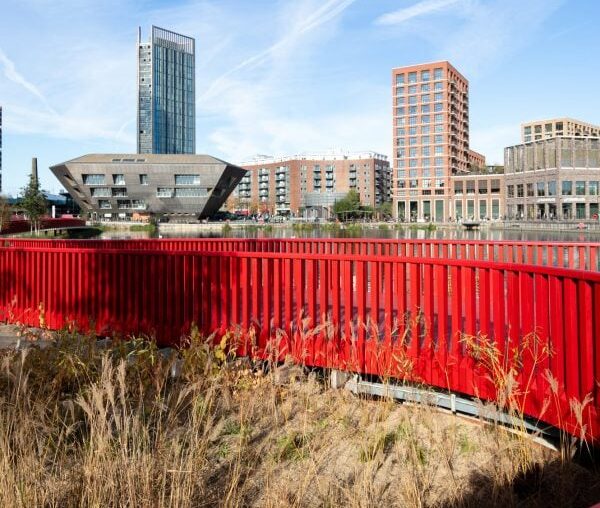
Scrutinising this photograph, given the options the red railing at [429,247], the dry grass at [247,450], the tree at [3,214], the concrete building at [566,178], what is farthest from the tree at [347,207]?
the dry grass at [247,450]

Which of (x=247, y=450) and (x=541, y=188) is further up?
(x=541, y=188)

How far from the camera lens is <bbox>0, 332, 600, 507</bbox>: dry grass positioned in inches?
120

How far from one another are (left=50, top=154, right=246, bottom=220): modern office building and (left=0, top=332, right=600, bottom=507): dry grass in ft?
325

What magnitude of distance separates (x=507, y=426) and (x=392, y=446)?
41.2 inches

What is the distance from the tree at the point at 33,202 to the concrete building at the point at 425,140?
7395 cm

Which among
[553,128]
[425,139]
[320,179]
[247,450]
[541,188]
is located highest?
[553,128]

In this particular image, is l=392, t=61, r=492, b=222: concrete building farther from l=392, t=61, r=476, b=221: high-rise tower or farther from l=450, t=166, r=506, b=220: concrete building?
l=450, t=166, r=506, b=220: concrete building

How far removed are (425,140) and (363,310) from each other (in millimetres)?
111017

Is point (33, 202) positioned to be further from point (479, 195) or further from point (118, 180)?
point (479, 195)

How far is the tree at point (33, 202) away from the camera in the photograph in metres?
56.8

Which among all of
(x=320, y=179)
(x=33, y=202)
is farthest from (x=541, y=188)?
(x=320, y=179)

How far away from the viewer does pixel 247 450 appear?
3.99m

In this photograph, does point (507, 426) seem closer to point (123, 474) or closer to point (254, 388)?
point (254, 388)

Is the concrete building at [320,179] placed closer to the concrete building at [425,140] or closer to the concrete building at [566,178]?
the concrete building at [425,140]
